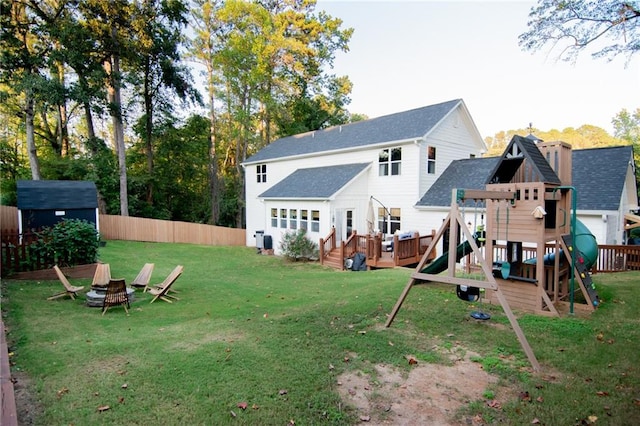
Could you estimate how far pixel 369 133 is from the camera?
67.5 feet

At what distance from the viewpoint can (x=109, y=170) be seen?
26.7m

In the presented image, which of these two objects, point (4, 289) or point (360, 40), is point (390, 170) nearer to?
point (4, 289)

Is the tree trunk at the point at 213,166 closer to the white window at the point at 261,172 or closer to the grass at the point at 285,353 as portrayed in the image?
the white window at the point at 261,172

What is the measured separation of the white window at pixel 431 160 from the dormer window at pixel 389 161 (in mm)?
1474

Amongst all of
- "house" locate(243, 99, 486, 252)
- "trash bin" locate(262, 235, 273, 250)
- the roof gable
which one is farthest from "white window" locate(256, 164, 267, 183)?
the roof gable

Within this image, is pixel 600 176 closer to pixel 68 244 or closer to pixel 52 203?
pixel 68 244

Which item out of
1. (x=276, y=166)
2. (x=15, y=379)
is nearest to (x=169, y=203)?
(x=276, y=166)

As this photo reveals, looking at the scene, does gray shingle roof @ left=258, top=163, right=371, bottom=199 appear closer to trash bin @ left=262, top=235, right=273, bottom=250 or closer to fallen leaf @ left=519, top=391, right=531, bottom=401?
trash bin @ left=262, top=235, right=273, bottom=250

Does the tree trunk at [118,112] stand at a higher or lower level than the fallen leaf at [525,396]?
higher

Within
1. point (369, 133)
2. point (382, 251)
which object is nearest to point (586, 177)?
point (382, 251)

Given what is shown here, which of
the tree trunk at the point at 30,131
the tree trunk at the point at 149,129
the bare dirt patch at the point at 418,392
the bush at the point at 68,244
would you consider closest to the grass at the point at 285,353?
the bare dirt patch at the point at 418,392

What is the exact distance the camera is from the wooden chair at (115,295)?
774 centimetres

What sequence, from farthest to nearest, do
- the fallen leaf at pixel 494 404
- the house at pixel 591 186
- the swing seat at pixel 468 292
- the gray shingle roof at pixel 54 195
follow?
the gray shingle roof at pixel 54 195
the house at pixel 591 186
the swing seat at pixel 468 292
the fallen leaf at pixel 494 404

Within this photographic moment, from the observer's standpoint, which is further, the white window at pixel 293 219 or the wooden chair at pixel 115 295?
the white window at pixel 293 219
